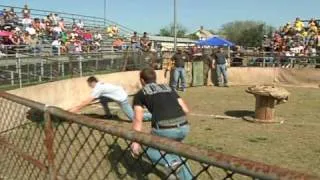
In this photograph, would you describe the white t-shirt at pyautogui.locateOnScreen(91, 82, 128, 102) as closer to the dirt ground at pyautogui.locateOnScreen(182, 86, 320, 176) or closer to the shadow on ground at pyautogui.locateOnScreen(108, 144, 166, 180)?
the dirt ground at pyautogui.locateOnScreen(182, 86, 320, 176)

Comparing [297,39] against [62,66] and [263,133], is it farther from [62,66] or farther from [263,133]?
[263,133]

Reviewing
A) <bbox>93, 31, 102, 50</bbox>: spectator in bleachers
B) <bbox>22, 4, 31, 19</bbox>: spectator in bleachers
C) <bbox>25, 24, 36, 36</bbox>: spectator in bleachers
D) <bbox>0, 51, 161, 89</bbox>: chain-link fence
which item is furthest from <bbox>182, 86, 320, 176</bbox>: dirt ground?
<bbox>93, 31, 102, 50</bbox>: spectator in bleachers

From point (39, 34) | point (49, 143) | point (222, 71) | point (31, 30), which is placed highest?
point (31, 30)

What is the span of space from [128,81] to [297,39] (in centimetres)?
1336

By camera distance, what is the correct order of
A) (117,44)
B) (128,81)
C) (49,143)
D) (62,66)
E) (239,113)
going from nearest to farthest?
(49,143) → (239,113) → (62,66) → (128,81) → (117,44)

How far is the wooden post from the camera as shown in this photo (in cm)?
1255

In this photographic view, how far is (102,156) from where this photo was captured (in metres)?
4.31

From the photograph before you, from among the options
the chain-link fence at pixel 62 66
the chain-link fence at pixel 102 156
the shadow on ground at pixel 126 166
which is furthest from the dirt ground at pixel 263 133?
the shadow on ground at pixel 126 166

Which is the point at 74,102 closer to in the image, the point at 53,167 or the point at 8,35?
the point at 8,35

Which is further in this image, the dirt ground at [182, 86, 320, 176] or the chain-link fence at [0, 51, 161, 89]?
the chain-link fence at [0, 51, 161, 89]

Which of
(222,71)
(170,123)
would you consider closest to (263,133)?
(170,123)

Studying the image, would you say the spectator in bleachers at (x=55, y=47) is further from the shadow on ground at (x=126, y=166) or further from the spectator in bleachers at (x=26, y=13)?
the shadow on ground at (x=126, y=166)

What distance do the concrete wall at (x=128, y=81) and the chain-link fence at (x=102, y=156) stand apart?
6867 millimetres

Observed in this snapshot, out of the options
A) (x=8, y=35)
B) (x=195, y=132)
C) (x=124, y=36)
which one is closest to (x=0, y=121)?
(x=195, y=132)
